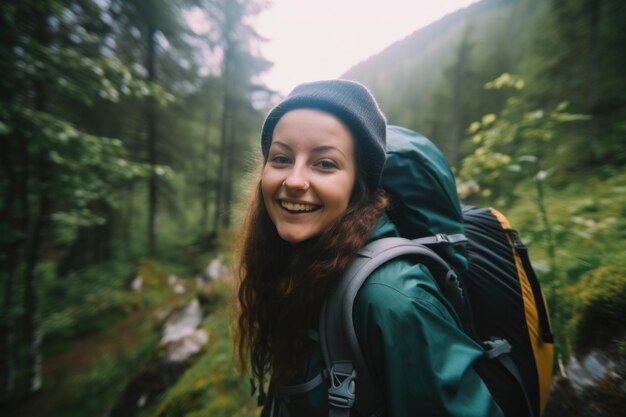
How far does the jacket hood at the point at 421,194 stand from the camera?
133 centimetres

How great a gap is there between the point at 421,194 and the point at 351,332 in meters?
0.77

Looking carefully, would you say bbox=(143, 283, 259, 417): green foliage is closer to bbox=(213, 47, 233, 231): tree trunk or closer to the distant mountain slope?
bbox=(213, 47, 233, 231): tree trunk

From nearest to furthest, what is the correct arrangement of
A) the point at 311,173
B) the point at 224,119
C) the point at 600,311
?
the point at 311,173 < the point at 600,311 < the point at 224,119

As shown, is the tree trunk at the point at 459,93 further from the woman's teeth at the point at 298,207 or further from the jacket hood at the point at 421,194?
the woman's teeth at the point at 298,207

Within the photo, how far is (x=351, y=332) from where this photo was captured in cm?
104

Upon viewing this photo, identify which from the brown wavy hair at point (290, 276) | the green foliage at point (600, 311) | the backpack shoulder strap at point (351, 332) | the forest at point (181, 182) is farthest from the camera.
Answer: the forest at point (181, 182)

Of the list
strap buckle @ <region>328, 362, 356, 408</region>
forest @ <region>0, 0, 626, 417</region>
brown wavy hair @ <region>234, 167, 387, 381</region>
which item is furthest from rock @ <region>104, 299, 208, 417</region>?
strap buckle @ <region>328, 362, 356, 408</region>

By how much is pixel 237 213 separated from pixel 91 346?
9.14 meters

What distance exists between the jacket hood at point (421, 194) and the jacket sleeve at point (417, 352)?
1.30 feet

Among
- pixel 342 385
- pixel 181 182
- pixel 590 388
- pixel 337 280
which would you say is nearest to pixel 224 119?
pixel 181 182

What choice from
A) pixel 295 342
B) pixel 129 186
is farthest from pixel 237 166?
pixel 295 342

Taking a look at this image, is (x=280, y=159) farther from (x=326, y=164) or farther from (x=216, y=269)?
(x=216, y=269)

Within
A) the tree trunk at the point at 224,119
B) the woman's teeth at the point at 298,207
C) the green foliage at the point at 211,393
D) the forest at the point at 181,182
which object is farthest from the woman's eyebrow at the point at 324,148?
→ the tree trunk at the point at 224,119

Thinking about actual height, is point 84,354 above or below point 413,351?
below
